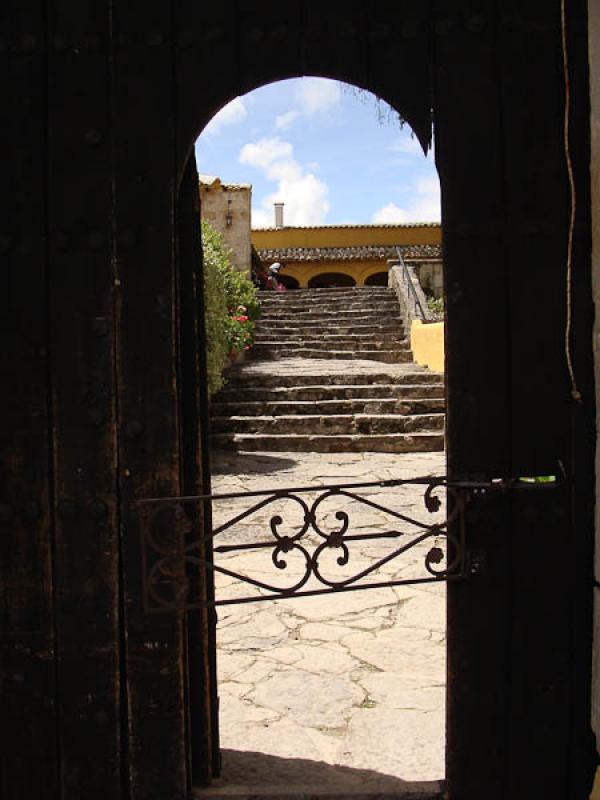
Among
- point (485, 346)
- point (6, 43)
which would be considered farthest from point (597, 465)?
point (6, 43)

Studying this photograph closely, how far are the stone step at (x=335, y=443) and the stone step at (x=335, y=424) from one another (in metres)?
0.18

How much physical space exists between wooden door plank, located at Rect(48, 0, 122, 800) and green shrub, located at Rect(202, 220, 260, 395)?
490cm

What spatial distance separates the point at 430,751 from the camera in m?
2.64

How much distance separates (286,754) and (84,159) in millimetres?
2062

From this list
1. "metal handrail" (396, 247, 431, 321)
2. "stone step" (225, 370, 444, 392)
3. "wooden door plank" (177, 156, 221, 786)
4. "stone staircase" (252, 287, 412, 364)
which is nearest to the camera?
"wooden door plank" (177, 156, 221, 786)

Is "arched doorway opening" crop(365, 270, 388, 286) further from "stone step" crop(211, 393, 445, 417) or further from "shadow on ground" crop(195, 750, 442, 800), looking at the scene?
"shadow on ground" crop(195, 750, 442, 800)

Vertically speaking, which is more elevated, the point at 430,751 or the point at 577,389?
the point at 577,389

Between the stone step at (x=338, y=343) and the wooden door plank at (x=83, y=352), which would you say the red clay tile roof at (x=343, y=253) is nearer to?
the stone step at (x=338, y=343)

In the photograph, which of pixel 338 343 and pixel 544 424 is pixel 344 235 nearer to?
pixel 338 343

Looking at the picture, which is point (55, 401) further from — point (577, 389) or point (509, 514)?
point (577, 389)

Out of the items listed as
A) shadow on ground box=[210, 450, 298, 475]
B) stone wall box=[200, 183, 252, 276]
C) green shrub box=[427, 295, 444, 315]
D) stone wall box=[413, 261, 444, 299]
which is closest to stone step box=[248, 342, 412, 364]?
green shrub box=[427, 295, 444, 315]

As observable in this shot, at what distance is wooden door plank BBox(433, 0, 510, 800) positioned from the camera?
1.90 m

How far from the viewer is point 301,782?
7.82 ft

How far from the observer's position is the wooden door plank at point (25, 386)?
1.93 metres
